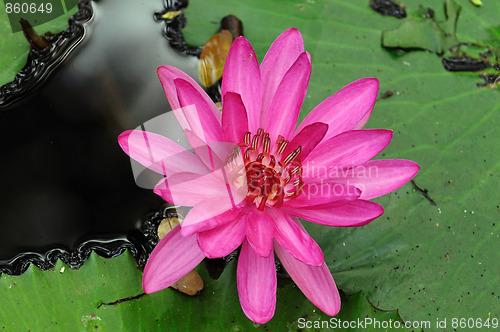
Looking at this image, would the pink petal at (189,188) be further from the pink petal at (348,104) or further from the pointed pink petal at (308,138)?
the pink petal at (348,104)

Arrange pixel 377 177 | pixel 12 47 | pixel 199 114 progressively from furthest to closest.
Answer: pixel 12 47
pixel 377 177
pixel 199 114

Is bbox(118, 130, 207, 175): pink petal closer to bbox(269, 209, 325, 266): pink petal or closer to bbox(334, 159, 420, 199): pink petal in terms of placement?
bbox(269, 209, 325, 266): pink petal

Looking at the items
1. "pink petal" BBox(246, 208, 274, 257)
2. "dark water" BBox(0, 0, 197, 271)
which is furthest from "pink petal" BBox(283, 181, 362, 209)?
"dark water" BBox(0, 0, 197, 271)

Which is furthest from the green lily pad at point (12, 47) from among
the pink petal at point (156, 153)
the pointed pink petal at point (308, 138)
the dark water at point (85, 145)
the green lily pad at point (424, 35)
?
the green lily pad at point (424, 35)

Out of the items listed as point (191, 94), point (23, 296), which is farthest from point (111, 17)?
point (23, 296)

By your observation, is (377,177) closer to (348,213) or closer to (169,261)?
(348,213)

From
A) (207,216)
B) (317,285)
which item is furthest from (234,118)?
(317,285)
